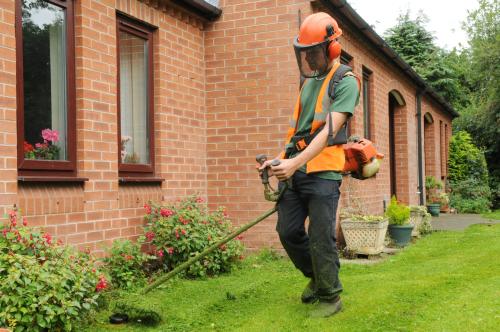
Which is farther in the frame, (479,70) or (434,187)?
(479,70)

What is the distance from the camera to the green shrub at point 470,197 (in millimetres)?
18078

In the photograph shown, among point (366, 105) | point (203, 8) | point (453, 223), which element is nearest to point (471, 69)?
point (453, 223)

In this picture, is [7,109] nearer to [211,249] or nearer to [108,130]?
[108,130]

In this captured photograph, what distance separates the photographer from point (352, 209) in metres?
9.12

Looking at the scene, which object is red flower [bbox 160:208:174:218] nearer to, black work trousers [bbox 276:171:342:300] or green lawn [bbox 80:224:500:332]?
green lawn [bbox 80:224:500:332]

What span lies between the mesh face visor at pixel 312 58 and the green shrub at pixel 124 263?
274cm

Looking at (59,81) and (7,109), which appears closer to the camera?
(7,109)

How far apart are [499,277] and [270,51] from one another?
4081 millimetres

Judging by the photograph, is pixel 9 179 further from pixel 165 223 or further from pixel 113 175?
pixel 165 223

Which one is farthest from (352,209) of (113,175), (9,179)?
(9,179)

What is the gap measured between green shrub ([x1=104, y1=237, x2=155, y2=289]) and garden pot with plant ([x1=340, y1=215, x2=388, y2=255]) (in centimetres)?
338

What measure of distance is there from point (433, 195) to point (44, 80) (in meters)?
13.9

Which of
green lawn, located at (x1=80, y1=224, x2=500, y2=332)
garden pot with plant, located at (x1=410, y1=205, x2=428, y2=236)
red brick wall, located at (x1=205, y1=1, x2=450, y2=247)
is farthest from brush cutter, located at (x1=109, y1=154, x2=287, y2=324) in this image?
garden pot with plant, located at (x1=410, y1=205, x2=428, y2=236)

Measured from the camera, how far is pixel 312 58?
433cm
